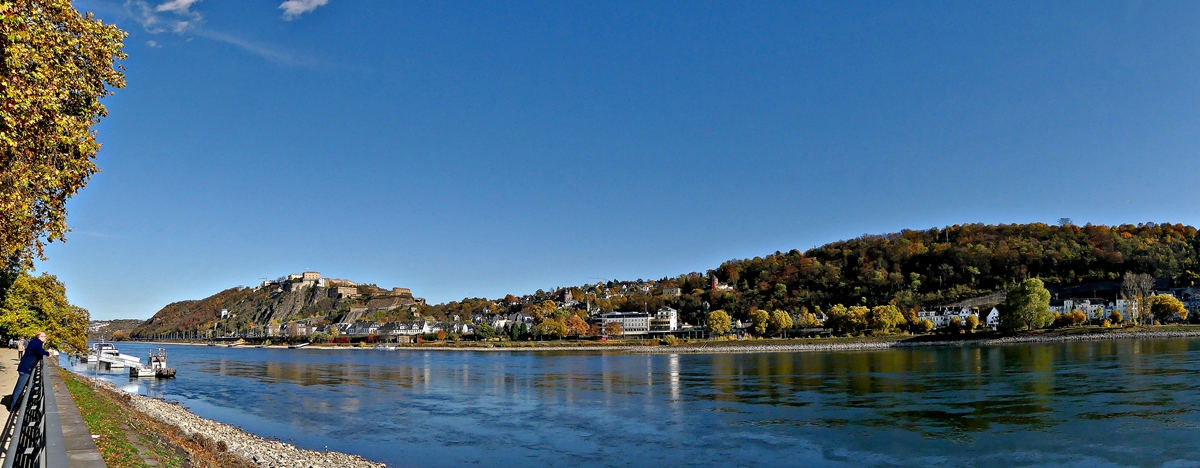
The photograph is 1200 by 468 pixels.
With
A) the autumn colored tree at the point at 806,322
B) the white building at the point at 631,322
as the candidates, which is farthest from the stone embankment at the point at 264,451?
the white building at the point at 631,322

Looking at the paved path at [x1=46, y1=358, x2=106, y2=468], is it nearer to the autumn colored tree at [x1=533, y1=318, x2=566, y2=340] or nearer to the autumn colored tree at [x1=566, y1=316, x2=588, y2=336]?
the autumn colored tree at [x1=533, y1=318, x2=566, y2=340]

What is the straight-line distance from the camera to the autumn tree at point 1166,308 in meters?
93.4

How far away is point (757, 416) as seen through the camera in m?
27.4

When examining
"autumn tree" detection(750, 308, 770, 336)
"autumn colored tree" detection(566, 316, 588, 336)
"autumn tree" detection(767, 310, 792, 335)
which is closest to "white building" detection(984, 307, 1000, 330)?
"autumn tree" detection(767, 310, 792, 335)

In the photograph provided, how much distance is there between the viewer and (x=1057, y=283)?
13175 cm

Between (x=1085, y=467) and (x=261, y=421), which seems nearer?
(x=1085, y=467)

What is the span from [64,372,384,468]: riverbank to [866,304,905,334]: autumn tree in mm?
97414

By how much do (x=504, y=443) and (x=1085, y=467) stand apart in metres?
16.7

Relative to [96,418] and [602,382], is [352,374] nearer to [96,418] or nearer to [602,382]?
[602,382]

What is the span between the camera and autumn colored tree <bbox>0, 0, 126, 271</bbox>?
27.6ft

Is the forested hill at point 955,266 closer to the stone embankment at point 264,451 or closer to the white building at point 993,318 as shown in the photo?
the white building at point 993,318

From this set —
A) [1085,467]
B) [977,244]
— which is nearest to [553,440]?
[1085,467]

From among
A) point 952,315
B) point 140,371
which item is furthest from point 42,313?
point 952,315

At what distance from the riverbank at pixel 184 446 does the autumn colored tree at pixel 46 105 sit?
3.76 metres
